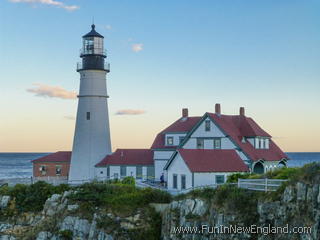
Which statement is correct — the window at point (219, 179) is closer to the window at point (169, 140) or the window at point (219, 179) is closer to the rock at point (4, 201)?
the window at point (169, 140)

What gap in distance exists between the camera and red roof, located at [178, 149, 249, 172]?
1093 inches

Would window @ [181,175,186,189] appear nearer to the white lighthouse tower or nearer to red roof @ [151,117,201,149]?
red roof @ [151,117,201,149]

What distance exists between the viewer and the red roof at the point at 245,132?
32.2 metres

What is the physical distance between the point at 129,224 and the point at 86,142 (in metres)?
14.9

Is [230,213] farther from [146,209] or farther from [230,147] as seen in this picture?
[230,147]

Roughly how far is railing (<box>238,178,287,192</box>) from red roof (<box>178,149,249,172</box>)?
6832mm

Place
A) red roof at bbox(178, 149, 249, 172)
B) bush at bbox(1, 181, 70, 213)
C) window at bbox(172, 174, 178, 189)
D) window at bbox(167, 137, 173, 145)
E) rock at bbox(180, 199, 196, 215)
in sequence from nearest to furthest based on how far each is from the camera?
rock at bbox(180, 199, 196, 215) → red roof at bbox(178, 149, 249, 172) → bush at bbox(1, 181, 70, 213) → window at bbox(172, 174, 178, 189) → window at bbox(167, 137, 173, 145)

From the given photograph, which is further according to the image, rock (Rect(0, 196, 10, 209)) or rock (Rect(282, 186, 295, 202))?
rock (Rect(0, 196, 10, 209))

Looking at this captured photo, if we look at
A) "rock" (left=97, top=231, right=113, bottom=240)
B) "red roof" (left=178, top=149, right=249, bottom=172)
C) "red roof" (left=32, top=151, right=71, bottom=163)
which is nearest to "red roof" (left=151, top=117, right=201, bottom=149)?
"red roof" (left=178, top=149, right=249, bottom=172)

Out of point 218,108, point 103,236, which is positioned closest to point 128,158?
point 218,108

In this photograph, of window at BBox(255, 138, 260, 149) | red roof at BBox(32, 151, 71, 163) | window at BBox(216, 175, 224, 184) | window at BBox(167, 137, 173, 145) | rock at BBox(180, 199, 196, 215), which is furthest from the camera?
red roof at BBox(32, 151, 71, 163)

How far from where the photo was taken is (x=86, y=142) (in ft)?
123

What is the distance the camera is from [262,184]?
63.5 feet

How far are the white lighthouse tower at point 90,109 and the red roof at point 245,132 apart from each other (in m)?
10.3
